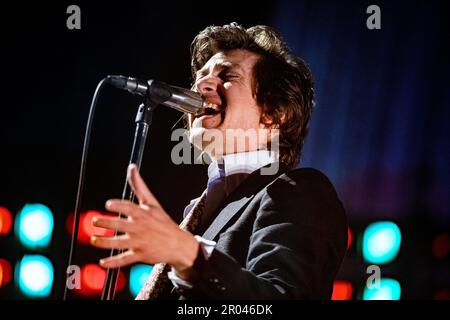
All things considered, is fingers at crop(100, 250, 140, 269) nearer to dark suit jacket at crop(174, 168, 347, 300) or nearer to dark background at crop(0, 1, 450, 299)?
dark suit jacket at crop(174, 168, 347, 300)

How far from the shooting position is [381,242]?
12.3ft

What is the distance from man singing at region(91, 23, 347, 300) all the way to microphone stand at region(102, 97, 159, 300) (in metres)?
0.19

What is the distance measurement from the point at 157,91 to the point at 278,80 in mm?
870

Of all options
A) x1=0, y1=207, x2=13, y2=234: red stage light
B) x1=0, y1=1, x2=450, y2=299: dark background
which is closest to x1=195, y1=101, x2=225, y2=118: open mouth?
x1=0, y1=1, x2=450, y2=299: dark background

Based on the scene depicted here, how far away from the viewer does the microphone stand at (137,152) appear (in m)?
1.30

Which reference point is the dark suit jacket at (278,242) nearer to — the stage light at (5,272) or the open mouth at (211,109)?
the open mouth at (211,109)

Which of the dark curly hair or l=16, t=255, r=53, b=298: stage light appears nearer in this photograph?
the dark curly hair

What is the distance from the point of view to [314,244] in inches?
51.8

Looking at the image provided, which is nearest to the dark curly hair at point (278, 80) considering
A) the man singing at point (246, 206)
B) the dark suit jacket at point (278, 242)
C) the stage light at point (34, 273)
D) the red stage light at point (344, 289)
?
the man singing at point (246, 206)

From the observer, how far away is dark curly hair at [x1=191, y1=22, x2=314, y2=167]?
2.15m

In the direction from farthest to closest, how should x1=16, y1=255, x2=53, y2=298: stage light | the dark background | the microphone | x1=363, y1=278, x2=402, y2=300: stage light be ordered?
x1=16, y1=255, x2=53, y2=298: stage light, x1=363, y1=278, x2=402, y2=300: stage light, the dark background, the microphone

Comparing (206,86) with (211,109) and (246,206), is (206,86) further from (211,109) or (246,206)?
(246,206)

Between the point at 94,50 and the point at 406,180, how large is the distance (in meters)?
2.45

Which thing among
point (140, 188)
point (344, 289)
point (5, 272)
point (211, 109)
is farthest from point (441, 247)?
point (5, 272)
